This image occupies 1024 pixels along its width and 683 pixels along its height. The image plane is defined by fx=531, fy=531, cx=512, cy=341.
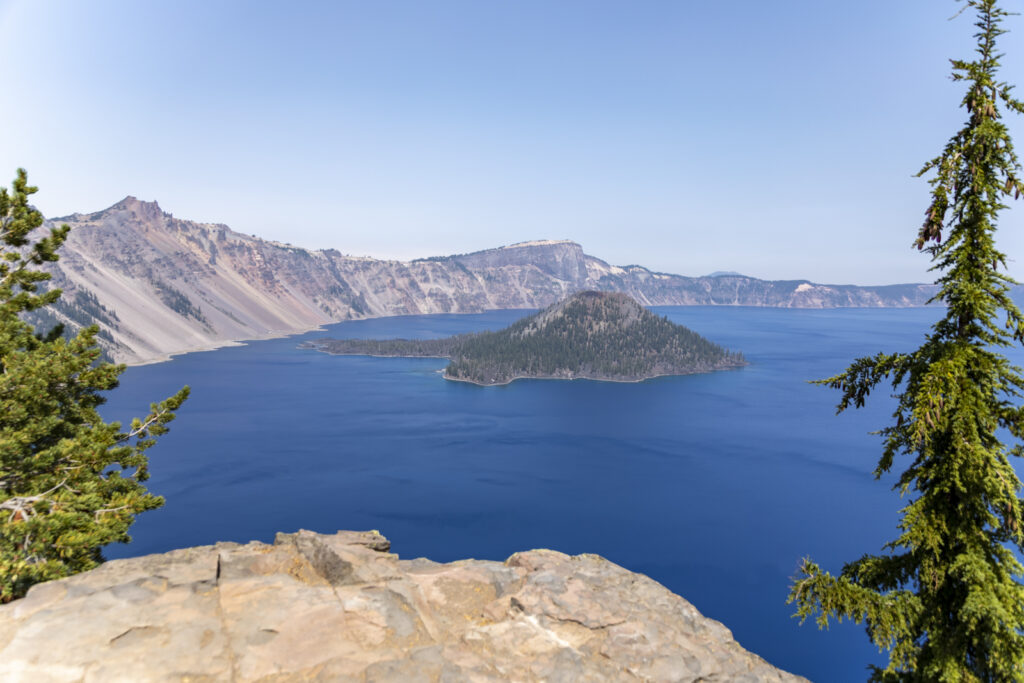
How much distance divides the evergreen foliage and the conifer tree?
2416 cm

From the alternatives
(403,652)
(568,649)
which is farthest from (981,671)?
(403,652)

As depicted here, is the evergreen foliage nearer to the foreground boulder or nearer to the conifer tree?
the foreground boulder

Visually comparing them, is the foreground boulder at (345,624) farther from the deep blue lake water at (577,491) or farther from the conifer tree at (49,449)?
the deep blue lake water at (577,491)

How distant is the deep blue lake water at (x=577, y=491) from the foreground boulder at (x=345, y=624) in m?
61.6

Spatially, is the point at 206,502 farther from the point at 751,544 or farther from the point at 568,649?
the point at 568,649

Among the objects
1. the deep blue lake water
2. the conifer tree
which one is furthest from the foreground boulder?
the deep blue lake water

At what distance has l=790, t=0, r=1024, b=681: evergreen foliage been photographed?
13.4 m

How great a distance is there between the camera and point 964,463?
44.4 ft

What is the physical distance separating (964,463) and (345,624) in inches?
673

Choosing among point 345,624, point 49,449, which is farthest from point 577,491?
point 345,624

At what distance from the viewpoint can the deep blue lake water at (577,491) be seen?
84.5 m

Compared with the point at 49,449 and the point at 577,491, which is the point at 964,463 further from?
the point at 577,491

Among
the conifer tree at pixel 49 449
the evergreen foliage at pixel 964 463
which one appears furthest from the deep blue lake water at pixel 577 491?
the conifer tree at pixel 49 449

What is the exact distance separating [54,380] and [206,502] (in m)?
94.7
